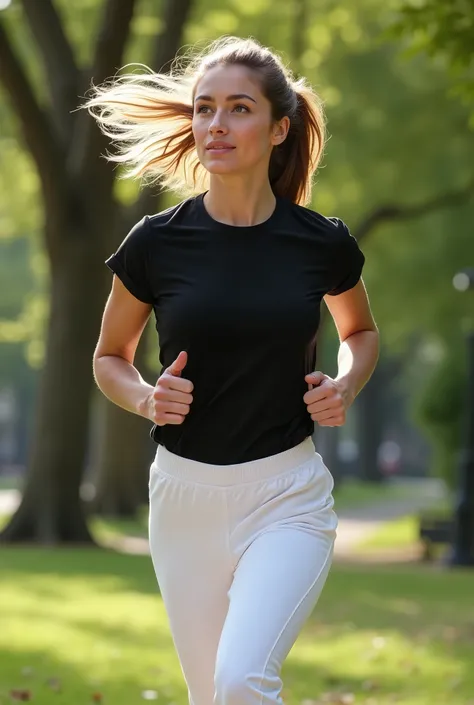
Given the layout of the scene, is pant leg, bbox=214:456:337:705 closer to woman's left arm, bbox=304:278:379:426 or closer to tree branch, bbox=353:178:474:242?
woman's left arm, bbox=304:278:379:426

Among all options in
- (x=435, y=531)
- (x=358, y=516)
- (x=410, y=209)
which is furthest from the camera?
(x=358, y=516)

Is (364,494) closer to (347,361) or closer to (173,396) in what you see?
(347,361)

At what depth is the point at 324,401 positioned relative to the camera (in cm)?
407

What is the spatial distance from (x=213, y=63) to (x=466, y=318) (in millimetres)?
26700

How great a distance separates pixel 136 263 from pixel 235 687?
124 centimetres

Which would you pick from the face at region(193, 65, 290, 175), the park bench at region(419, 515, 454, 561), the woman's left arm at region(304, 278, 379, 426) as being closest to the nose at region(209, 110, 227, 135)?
the face at region(193, 65, 290, 175)

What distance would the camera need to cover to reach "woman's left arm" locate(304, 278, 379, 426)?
4.07m

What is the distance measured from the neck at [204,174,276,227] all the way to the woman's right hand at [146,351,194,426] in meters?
0.51


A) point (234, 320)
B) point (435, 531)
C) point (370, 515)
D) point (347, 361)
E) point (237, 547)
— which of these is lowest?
point (370, 515)

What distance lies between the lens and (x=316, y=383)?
4121 mm

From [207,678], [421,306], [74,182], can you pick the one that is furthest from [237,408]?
[421,306]

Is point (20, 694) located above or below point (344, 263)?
below

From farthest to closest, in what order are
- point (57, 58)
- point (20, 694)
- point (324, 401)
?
point (57, 58)
point (20, 694)
point (324, 401)

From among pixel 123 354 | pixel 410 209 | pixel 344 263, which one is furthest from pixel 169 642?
pixel 410 209
